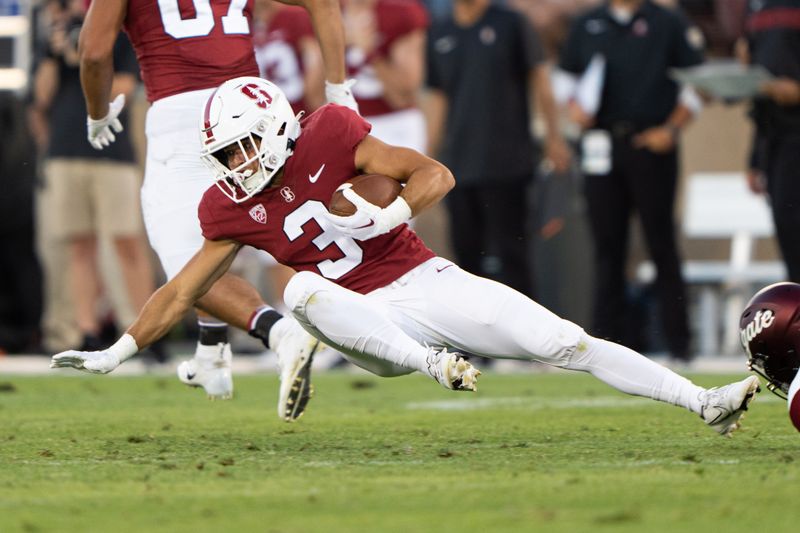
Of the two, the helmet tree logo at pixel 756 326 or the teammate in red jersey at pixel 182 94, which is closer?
the helmet tree logo at pixel 756 326

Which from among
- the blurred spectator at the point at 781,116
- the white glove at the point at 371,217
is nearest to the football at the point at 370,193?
the white glove at the point at 371,217

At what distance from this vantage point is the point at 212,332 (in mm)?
5984

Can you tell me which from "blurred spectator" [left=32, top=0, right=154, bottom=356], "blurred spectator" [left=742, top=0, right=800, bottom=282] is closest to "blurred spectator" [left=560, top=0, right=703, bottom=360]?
"blurred spectator" [left=742, top=0, right=800, bottom=282]

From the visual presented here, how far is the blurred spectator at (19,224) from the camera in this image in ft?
34.3

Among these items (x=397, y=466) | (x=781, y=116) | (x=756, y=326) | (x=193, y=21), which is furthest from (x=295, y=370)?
(x=781, y=116)

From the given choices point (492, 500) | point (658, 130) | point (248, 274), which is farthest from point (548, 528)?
point (248, 274)

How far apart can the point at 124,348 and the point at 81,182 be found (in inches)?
172

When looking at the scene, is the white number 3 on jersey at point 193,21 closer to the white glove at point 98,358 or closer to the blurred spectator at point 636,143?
the white glove at point 98,358

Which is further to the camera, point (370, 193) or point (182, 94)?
point (182, 94)

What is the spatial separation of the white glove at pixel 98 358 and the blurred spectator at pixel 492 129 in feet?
13.3

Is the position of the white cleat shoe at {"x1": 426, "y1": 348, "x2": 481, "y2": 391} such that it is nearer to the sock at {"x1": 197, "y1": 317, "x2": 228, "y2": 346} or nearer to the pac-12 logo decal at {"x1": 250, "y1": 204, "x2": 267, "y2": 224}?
the pac-12 logo decal at {"x1": 250, "y1": 204, "x2": 267, "y2": 224}

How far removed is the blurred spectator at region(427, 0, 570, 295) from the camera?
8.66 m

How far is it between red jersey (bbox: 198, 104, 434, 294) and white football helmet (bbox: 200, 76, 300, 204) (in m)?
0.06

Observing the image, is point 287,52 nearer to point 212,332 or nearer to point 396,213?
point 212,332
